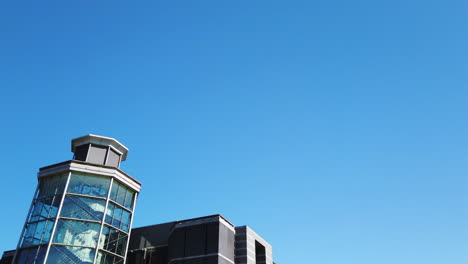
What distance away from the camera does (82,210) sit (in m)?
47.1

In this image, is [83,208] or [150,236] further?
[150,236]

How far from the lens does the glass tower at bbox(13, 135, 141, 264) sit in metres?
Result: 44.6

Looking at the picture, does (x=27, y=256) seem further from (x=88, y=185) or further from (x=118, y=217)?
(x=118, y=217)

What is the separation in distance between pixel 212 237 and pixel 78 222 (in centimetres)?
1495

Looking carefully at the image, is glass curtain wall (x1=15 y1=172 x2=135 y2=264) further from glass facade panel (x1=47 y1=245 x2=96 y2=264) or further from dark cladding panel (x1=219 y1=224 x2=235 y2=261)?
dark cladding panel (x1=219 y1=224 x2=235 y2=261)

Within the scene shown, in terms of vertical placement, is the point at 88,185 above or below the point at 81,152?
below

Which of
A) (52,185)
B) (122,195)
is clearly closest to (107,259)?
(122,195)

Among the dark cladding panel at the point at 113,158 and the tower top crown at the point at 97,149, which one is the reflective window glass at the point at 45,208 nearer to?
the tower top crown at the point at 97,149

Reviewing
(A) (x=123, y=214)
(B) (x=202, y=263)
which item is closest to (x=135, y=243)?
(A) (x=123, y=214)

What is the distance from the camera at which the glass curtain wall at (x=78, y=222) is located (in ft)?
146

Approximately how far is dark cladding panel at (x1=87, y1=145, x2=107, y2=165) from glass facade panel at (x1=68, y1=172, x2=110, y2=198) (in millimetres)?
2720

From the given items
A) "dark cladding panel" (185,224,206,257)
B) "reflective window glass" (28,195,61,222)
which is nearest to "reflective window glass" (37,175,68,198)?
"reflective window glass" (28,195,61,222)

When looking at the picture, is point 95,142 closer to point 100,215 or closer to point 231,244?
point 100,215

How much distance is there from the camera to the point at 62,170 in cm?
4906
